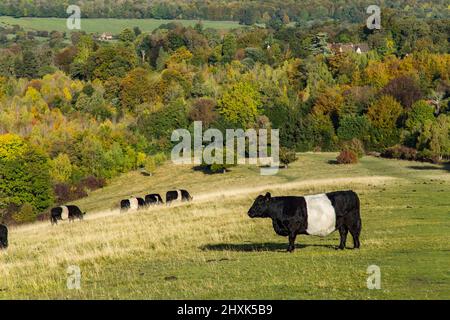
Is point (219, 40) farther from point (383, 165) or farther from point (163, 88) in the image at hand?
point (383, 165)

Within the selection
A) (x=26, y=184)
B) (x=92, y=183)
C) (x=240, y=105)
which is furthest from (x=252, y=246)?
(x=240, y=105)

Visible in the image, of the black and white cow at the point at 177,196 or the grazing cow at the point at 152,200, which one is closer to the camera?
the grazing cow at the point at 152,200

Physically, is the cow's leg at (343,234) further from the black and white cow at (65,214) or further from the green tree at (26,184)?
the green tree at (26,184)

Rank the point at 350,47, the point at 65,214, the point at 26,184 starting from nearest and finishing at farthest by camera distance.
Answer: the point at 65,214, the point at 26,184, the point at 350,47

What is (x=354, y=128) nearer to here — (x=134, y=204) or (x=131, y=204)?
(x=134, y=204)

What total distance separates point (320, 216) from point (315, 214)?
156 millimetres

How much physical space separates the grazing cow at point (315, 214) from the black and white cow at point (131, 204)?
89.4 ft

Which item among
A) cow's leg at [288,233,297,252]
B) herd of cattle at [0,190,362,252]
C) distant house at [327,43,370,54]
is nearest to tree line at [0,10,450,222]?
distant house at [327,43,370,54]

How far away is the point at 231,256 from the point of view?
22797 mm

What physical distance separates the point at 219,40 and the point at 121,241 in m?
159

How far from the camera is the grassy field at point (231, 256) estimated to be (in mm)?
17516

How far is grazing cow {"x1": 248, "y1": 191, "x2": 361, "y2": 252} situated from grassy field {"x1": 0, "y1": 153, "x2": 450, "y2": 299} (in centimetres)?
67

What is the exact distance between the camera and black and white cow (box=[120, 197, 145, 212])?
49372mm

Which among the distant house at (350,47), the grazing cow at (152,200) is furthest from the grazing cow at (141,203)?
the distant house at (350,47)
